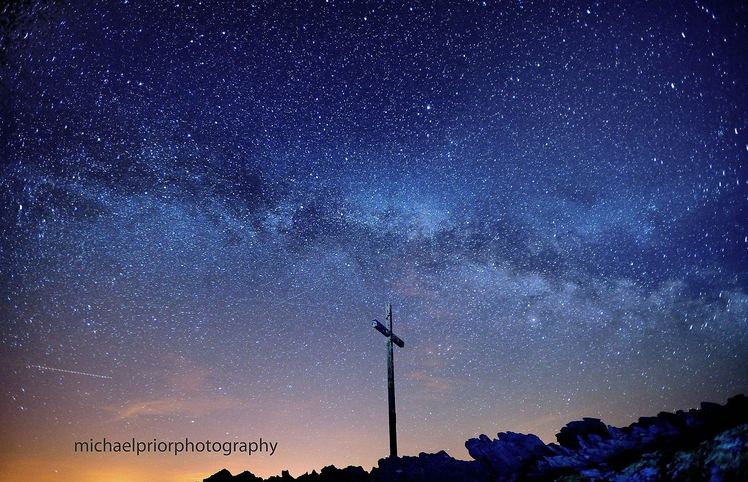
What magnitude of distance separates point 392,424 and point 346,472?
10.5 ft

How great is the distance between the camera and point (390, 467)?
27.8 ft

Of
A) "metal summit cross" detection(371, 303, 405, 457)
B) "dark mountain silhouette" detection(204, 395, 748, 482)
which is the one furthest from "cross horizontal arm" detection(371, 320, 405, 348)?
"dark mountain silhouette" detection(204, 395, 748, 482)

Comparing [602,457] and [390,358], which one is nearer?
[602,457]

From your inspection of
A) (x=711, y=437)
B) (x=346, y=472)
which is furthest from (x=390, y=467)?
(x=711, y=437)

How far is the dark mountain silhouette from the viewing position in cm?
436

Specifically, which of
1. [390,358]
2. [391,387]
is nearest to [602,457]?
[391,387]

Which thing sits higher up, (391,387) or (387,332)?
(387,332)

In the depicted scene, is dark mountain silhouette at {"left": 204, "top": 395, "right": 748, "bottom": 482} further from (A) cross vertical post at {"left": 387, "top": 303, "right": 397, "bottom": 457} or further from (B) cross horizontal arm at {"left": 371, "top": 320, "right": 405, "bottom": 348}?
(B) cross horizontal arm at {"left": 371, "top": 320, "right": 405, "bottom": 348}

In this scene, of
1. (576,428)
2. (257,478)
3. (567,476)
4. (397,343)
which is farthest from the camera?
(397,343)

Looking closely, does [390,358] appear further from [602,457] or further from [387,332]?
[602,457]

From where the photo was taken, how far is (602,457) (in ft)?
19.0

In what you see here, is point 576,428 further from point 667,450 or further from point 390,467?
point 390,467

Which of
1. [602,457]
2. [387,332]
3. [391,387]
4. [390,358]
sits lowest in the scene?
[602,457]

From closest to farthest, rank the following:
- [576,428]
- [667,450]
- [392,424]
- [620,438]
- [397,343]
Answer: [667,450], [620,438], [576,428], [392,424], [397,343]
